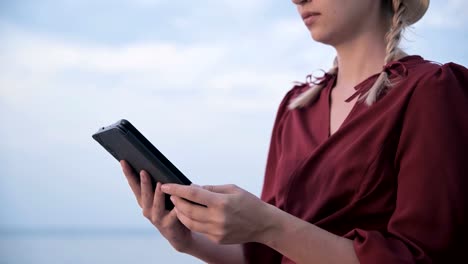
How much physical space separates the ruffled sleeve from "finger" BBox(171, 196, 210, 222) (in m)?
0.26

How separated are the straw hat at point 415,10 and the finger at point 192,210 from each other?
64cm

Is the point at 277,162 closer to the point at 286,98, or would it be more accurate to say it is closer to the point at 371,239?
the point at 286,98

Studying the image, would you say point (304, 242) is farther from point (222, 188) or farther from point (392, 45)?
point (392, 45)

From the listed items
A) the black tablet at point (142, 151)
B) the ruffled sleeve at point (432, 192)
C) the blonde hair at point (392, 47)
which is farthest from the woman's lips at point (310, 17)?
the black tablet at point (142, 151)

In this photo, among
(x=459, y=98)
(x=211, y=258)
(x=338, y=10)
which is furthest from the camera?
(x=211, y=258)

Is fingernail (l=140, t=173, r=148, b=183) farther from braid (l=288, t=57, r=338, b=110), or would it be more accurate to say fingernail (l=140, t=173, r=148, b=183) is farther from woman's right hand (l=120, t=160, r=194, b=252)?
braid (l=288, t=57, r=338, b=110)

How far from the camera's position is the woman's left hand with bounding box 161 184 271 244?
0.92 m

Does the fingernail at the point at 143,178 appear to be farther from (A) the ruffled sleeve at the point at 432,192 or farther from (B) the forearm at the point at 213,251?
(A) the ruffled sleeve at the point at 432,192

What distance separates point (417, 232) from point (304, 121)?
0.44 metres

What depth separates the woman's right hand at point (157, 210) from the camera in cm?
111

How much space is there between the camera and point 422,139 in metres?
1.02

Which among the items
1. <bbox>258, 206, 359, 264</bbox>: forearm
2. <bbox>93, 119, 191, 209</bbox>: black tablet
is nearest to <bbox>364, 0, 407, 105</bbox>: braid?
<bbox>258, 206, 359, 264</bbox>: forearm

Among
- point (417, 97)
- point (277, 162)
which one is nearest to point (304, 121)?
point (277, 162)

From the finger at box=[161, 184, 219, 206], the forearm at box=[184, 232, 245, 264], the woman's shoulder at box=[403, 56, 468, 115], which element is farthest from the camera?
the forearm at box=[184, 232, 245, 264]
